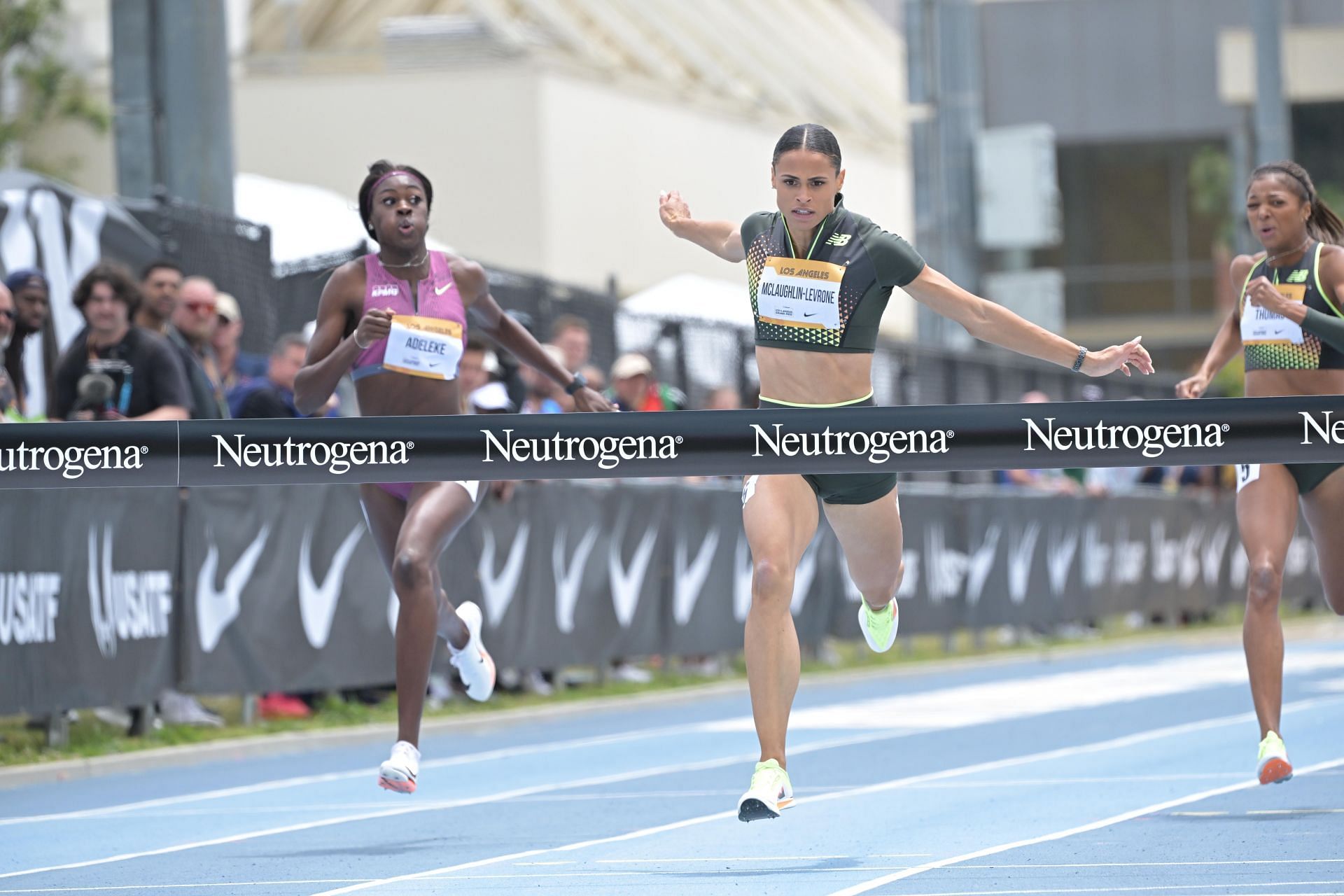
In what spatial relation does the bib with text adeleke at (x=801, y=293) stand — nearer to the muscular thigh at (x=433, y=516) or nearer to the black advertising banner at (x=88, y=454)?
the muscular thigh at (x=433, y=516)

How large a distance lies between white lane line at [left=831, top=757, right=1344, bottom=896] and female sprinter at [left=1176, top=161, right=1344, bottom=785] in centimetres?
54

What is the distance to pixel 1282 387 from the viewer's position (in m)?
9.25

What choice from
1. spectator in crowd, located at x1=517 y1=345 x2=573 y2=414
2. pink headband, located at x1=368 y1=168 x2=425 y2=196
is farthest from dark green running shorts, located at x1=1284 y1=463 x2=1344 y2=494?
spectator in crowd, located at x1=517 y1=345 x2=573 y2=414

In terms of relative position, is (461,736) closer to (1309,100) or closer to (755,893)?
(755,893)

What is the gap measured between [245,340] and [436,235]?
75.4 feet

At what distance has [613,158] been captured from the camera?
40219mm

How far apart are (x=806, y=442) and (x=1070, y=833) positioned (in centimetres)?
190

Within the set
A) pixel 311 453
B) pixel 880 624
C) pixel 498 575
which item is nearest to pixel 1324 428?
pixel 880 624

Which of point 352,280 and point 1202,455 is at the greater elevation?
point 352,280

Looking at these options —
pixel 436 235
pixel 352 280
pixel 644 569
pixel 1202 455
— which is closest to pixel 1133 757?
pixel 1202 455

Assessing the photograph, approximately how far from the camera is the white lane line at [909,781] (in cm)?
773

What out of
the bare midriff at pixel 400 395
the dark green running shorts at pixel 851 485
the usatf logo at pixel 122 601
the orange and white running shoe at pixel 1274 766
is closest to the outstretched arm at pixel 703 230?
the dark green running shorts at pixel 851 485

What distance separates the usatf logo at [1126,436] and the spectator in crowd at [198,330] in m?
6.58

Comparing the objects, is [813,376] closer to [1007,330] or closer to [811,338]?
[811,338]
